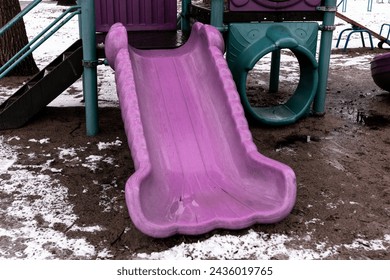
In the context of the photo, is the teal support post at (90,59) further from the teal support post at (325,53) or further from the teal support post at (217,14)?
the teal support post at (325,53)

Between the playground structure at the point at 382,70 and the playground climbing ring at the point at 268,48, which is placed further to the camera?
the playground structure at the point at 382,70

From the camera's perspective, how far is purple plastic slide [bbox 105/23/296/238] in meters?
2.98

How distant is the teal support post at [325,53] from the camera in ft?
16.3

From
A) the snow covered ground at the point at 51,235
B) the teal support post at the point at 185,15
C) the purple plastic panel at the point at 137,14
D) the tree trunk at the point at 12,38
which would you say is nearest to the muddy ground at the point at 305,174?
the snow covered ground at the point at 51,235

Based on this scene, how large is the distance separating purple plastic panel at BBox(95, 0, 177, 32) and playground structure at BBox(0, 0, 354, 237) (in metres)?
0.01

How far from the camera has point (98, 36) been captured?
190 inches

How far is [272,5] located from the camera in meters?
4.78

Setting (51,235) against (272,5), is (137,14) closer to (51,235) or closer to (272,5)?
(272,5)

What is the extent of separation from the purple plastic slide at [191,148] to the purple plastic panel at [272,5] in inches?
22.4

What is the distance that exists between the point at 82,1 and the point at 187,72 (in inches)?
48.1

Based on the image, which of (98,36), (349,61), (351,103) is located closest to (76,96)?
(98,36)

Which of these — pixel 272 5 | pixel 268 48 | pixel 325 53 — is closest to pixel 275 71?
pixel 325 53

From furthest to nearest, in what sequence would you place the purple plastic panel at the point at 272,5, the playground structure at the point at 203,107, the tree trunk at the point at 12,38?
the tree trunk at the point at 12,38 → the purple plastic panel at the point at 272,5 → the playground structure at the point at 203,107

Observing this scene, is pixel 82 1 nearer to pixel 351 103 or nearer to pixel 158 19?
pixel 158 19
